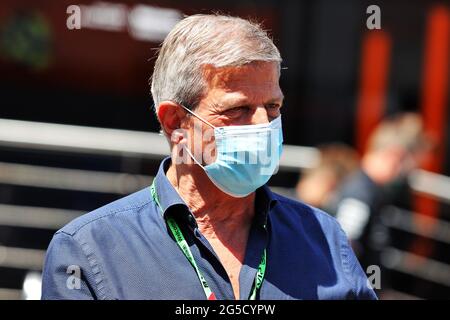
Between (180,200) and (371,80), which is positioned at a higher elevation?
(180,200)

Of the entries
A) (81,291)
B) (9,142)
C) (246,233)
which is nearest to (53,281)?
(81,291)

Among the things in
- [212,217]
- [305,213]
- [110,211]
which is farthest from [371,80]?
[110,211]

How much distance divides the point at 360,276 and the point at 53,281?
0.81m

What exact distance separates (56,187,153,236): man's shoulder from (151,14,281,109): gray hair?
277 mm

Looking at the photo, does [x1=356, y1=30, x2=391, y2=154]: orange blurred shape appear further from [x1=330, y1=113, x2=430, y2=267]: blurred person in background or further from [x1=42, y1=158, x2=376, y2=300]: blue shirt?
[x1=42, y1=158, x2=376, y2=300]: blue shirt

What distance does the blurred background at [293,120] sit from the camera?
6520 mm

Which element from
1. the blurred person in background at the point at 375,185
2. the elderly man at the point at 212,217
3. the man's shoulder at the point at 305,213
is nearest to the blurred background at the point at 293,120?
the blurred person in background at the point at 375,185

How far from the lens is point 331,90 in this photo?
26.2ft

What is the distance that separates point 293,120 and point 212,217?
5351mm

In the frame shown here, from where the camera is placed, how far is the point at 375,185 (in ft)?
20.2

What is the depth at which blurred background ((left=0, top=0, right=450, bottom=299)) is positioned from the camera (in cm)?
652

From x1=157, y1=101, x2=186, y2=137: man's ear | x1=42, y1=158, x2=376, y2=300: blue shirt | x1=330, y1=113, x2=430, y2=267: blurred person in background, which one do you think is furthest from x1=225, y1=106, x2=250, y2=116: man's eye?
x1=330, y1=113, x2=430, y2=267: blurred person in background

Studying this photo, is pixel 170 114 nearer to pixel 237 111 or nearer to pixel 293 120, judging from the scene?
pixel 237 111

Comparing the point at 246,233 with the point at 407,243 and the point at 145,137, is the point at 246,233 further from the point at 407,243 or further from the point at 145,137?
the point at 407,243
